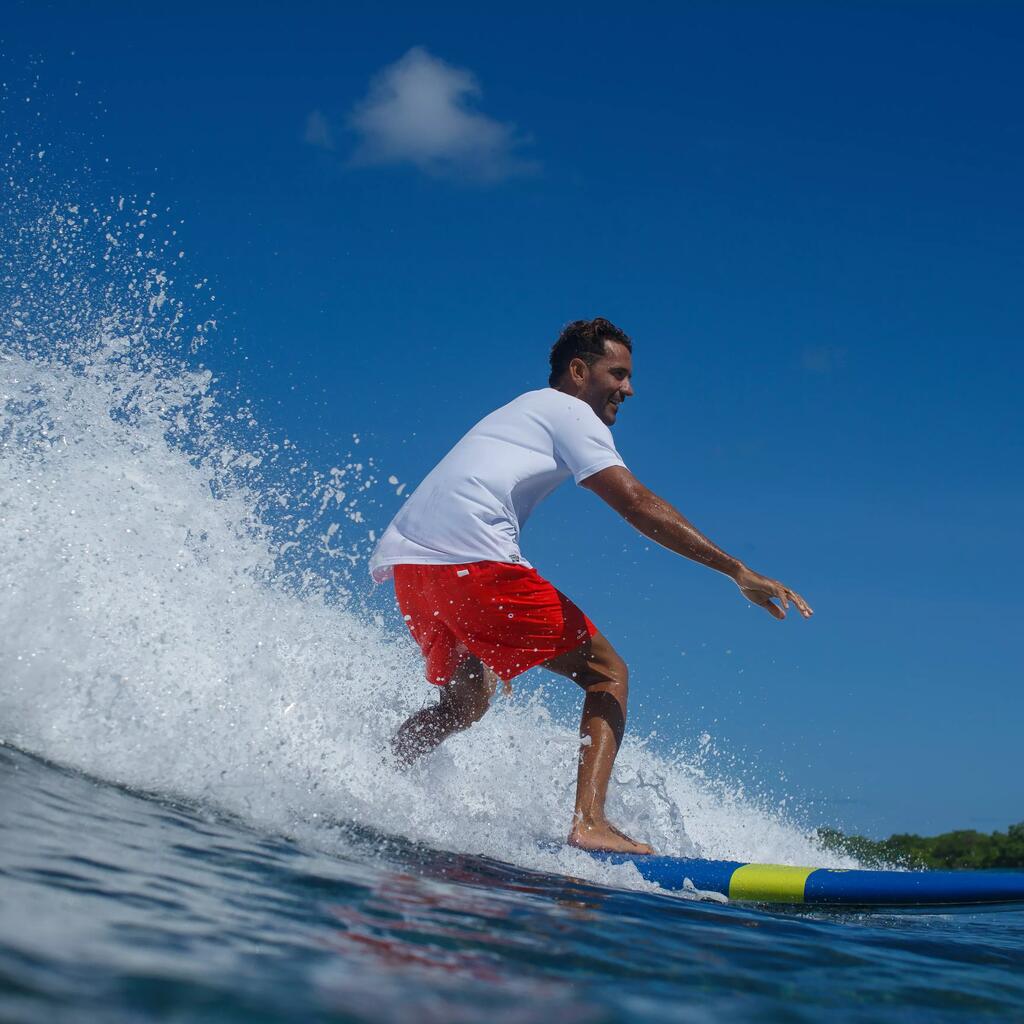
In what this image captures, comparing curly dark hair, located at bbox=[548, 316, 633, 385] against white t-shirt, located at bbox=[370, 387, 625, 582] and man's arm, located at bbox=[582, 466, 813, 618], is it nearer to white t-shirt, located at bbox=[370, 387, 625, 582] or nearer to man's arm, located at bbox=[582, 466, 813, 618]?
white t-shirt, located at bbox=[370, 387, 625, 582]

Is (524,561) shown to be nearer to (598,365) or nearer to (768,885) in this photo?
(598,365)

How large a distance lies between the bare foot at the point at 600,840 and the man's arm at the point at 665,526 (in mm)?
1177

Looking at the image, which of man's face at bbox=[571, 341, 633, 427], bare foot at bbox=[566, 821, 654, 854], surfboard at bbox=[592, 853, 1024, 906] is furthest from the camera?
man's face at bbox=[571, 341, 633, 427]

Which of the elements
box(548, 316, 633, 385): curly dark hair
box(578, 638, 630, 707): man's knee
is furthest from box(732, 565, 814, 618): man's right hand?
box(548, 316, 633, 385): curly dark hair

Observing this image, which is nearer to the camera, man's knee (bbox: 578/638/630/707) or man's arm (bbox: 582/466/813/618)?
man's arm (bbox: 582/466/813/618)

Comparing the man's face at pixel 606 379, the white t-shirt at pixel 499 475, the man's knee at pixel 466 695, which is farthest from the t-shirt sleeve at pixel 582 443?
the man's knee at pixel 466 695

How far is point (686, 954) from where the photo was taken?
2.48m

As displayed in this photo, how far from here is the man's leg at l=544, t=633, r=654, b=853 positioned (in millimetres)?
4316

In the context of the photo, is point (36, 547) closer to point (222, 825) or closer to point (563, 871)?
point (222, 825)

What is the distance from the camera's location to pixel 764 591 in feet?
14.1

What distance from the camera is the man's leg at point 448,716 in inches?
193

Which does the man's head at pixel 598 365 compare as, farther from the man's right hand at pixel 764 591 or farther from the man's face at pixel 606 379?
the man's right hand at pixel 764 591

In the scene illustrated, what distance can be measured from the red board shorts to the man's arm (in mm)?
491

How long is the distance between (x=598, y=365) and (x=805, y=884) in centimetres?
251
